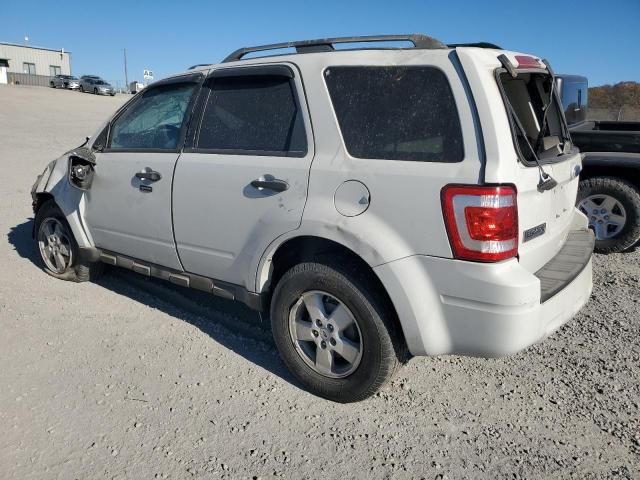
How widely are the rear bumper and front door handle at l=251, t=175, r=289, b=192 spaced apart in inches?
28.9

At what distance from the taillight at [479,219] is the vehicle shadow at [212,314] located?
54.7 inches

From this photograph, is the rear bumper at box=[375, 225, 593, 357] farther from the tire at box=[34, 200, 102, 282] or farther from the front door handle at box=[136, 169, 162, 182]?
the tire at box=[34, 200, 102, 282]

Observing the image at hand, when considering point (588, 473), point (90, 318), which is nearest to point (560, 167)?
point (588, 473)

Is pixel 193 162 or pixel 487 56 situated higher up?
pixel 487 56

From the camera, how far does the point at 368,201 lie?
100 inches

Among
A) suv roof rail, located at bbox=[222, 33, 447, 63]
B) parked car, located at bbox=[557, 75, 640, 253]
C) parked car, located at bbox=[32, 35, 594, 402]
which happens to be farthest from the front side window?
parked car, located at bbox=[557, 75, 640, 253]

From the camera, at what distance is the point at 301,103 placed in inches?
112

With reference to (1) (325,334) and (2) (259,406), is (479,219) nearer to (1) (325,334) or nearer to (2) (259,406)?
(1) (325,334)

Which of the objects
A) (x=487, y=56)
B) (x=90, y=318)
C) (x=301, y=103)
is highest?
(x=487, y=56)

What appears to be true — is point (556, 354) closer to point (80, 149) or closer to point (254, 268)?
point (254, 268)

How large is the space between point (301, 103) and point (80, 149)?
2.18 meters

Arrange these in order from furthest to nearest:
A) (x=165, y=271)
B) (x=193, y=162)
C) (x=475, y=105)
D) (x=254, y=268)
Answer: (x=165, y=271) → (x=193, y=162) → (x=254, y=268) → (x=475, y=105)

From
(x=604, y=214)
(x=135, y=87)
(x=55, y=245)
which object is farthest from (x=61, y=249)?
(x=604, y=214)

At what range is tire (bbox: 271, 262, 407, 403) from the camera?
8.63 ft
